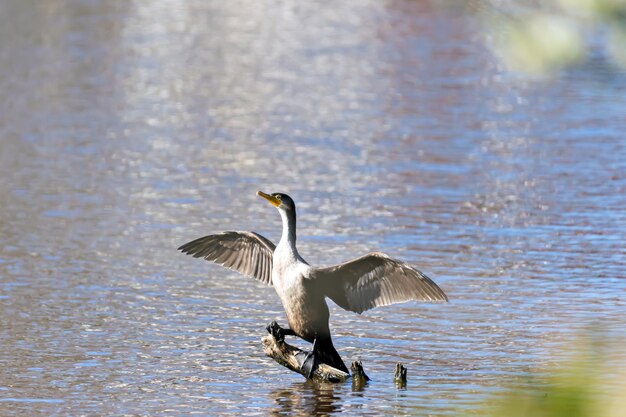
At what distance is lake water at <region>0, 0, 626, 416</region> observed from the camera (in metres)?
9.87

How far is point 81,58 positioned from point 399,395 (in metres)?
23.6

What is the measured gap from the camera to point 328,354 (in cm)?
969

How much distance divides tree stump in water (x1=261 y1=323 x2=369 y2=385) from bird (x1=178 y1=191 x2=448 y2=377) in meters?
0.05

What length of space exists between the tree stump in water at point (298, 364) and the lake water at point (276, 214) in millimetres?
113

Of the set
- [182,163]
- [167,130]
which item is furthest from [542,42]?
[167,130]

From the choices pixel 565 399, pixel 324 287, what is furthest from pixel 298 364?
pixel 565 399

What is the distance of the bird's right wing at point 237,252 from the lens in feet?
33.6

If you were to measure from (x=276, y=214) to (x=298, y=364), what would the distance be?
22.7 ft

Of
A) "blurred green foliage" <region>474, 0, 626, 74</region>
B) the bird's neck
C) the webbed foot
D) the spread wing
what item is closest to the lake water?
the webbed foot

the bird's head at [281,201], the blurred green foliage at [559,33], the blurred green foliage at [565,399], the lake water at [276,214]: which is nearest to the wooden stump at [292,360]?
the lake water at [276,214]

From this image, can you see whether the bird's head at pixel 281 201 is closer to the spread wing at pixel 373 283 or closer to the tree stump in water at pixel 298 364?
the spread wing at pixel 373 283

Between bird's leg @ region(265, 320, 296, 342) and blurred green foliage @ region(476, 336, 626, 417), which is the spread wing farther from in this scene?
blurred green foliage @ region(476, 336, 626, 417)

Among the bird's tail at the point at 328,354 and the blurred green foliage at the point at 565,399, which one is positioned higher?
the bird's tail at the point at 328,354

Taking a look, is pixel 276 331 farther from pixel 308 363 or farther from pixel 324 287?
pixel 324 287
